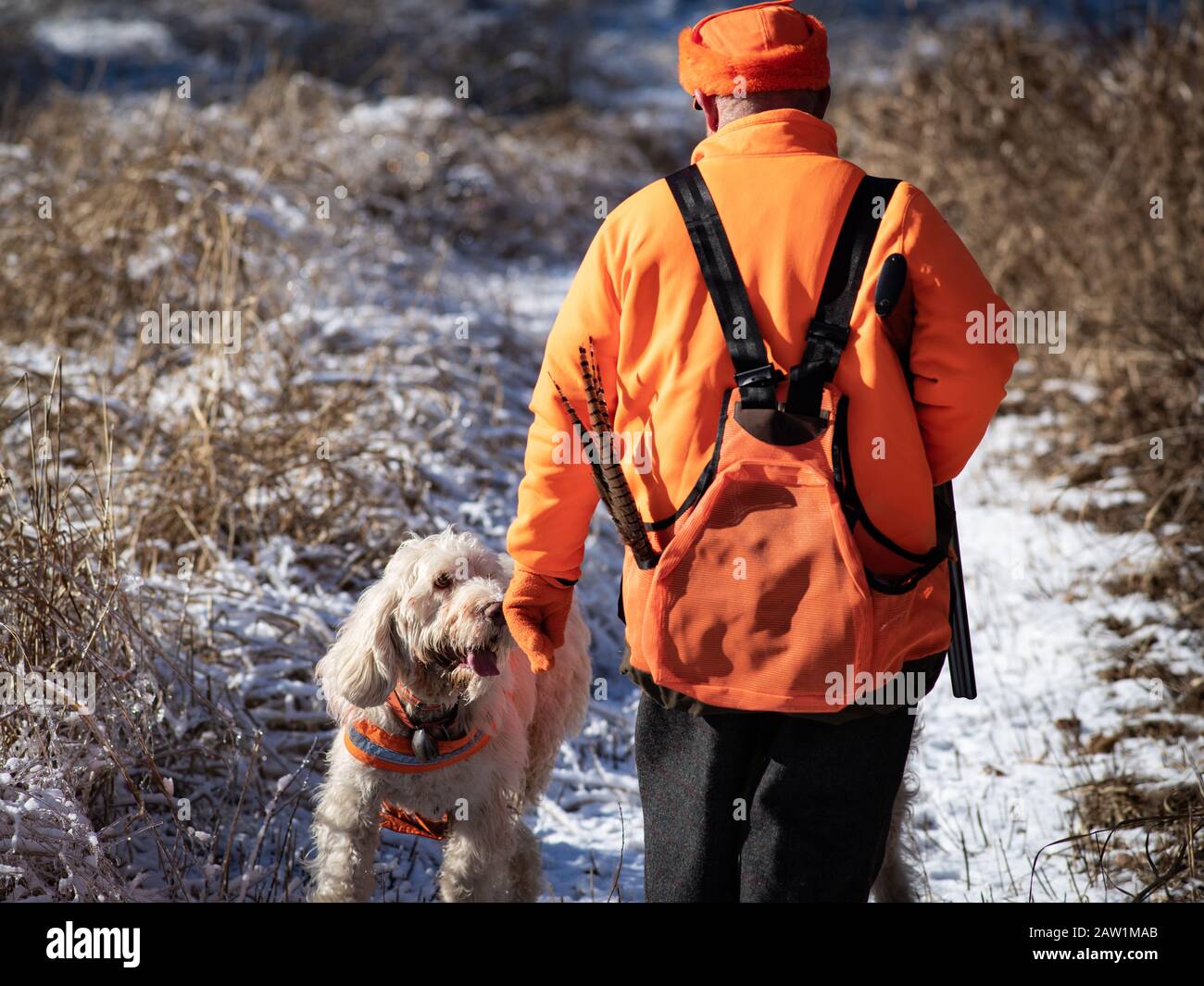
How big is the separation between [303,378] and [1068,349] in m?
5.93

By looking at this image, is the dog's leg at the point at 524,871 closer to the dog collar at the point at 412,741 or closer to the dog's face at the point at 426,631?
the dog collar at the point at 412,741

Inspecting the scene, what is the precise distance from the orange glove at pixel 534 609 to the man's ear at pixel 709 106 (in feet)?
3.69

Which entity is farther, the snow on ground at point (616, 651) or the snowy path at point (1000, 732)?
the snow on ground at point (616, 651)

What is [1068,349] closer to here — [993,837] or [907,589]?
[993,837]

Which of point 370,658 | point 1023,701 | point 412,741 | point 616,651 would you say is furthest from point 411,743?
point 1023,701

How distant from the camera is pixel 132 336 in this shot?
777 centimetres

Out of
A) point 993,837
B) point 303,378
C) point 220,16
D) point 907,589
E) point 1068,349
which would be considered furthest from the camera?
point 220,16

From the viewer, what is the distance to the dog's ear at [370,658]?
3.22 meters

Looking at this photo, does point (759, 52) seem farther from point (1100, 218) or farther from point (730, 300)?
point (1100, 218)

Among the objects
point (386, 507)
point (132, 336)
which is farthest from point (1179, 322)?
point (132, 336)

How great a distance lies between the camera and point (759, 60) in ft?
8.24

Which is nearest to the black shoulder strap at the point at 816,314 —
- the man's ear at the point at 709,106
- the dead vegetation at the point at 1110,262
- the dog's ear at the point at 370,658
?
the man's ear at the point at 709,106

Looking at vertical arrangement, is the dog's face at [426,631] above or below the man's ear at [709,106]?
below

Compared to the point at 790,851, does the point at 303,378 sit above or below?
above
